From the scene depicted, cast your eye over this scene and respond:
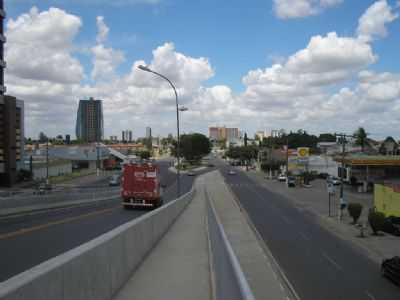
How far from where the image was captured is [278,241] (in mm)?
28766

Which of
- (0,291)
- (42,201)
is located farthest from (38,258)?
(42,201)

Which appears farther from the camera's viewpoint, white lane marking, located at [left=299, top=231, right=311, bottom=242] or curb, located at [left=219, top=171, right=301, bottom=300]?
white lane marking, located at [left=299, top=231, right=311, bottom=242]

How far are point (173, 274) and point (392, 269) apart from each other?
12919mm

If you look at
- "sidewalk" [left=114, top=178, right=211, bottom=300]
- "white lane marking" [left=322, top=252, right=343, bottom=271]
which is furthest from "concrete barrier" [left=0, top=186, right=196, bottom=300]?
"white lane marking" [left=322, top=252, right=343, bottom=271]

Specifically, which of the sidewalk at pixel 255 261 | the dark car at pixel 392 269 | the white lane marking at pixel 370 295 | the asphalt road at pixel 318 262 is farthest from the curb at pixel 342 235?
A: the white lane marking at pixel 370 295

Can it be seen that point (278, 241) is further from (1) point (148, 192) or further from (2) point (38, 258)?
(2) point (38, 258)

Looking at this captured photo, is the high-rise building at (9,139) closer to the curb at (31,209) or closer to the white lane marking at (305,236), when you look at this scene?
the curb at (31,209)

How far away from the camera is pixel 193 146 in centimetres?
14700

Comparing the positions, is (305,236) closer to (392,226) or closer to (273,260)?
(392,226)

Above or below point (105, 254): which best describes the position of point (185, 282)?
below

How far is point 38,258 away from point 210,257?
181 inches

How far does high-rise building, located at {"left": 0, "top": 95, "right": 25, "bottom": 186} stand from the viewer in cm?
5950

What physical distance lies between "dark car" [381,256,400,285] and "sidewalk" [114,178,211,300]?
29.8 feet

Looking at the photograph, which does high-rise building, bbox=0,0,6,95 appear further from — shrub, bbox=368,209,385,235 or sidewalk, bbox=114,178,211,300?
sidewalk, bbox=114,178,211,300
